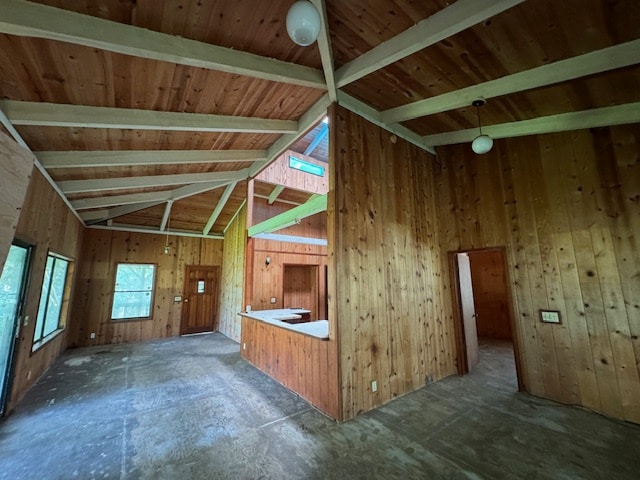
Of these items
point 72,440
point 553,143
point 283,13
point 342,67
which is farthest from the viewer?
point 553,143

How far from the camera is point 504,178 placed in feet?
12.4

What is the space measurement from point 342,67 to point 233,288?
234 inches

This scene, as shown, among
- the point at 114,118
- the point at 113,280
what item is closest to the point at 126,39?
the point at 114,118

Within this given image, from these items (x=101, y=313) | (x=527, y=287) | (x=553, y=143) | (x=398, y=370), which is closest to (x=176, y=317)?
(x=101, y=313)

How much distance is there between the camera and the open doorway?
13.5 ft

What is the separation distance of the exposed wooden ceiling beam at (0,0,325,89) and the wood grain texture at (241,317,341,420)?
9.63ft

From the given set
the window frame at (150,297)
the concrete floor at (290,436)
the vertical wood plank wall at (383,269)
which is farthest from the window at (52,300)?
the vertical wood plank wall at (383,269)

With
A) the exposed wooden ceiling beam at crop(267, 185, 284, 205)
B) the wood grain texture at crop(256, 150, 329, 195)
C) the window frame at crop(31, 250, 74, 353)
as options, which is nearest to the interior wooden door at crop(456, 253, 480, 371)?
the wood grain texture at crop(256, 150, 329, 195)

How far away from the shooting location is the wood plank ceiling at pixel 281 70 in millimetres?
1916

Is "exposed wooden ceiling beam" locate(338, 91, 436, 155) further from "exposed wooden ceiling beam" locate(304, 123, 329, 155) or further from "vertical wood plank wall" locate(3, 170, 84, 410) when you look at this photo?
"vertical wood plank wall" locate(3, 170, 84, 410)

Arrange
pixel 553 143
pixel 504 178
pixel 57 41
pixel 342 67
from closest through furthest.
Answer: pixel 57 41, pixel 342 67, pixel 553 143, pixel 504 178

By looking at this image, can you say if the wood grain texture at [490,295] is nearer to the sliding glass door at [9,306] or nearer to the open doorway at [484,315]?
the open doorway at [484,315]

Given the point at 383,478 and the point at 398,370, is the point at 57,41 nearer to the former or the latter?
the point at 383,478

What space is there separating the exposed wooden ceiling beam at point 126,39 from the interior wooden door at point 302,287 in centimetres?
558
